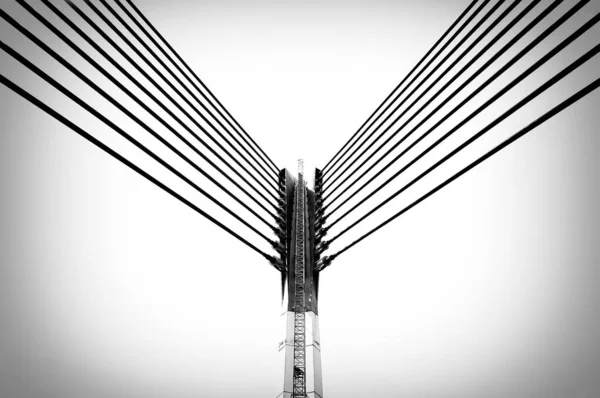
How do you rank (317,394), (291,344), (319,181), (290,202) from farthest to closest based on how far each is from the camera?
(319,181), (290,202), (291,344), (317,394)

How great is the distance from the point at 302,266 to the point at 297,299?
0.88m

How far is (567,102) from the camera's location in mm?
4180

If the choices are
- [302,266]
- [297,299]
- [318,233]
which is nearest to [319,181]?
[318,233]

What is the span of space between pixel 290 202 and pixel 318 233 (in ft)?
6.83

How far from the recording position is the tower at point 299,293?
317 inches

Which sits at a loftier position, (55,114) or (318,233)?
(318,233)

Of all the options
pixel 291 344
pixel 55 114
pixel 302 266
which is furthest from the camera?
pixel 302 266

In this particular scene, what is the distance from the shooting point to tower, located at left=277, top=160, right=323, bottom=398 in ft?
26.4

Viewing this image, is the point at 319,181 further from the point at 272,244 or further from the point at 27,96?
the point at 27,96

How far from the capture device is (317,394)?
7.25 metres

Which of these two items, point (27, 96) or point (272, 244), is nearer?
point (27, 96)

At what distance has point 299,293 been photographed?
9398 mm

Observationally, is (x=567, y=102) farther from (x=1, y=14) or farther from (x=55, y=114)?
(x=1, y=14)

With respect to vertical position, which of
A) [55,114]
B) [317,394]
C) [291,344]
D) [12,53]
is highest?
[12,53]
